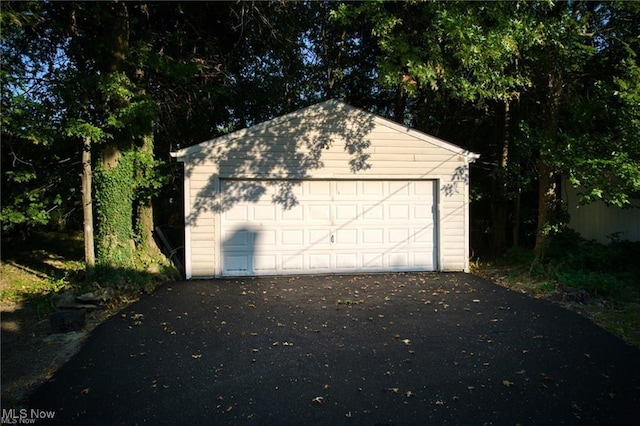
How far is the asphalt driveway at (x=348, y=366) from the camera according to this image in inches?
113

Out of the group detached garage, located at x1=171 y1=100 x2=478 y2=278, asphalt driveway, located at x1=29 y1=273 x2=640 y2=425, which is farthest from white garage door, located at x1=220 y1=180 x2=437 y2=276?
asphalt driveway, located at x1=29 y1=273 x2=640 y2=425

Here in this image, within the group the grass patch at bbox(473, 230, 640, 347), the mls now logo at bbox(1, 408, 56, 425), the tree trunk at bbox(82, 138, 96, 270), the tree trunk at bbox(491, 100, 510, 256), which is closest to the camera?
the mls now logo at bbox(1, 408, 56, 425)

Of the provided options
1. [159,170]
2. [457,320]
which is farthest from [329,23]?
[457,320]

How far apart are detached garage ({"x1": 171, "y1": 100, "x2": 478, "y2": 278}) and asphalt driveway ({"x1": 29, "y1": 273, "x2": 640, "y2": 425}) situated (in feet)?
7.21

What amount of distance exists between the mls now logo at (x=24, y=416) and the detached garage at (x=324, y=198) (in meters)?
5.11

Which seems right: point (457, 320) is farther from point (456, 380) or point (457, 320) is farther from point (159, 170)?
point (159, 170)

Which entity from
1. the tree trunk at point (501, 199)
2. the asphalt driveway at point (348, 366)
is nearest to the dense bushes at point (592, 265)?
the asphalt driveway at point (348, 366)

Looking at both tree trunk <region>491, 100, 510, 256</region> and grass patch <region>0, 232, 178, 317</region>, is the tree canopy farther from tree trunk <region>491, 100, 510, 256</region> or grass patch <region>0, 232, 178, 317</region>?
grass patch <region>0, 232, 178, 317</region>

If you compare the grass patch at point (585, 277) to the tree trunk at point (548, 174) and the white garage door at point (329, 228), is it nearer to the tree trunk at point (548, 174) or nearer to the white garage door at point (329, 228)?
the tree trunk at point (548, 174)

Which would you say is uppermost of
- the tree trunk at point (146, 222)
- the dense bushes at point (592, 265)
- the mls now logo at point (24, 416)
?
the tree trunk at point (146, 222)

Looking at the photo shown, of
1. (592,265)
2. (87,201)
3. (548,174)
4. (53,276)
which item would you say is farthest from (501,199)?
(53,276)

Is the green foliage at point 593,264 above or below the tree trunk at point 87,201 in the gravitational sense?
below

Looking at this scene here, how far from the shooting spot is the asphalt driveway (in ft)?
9.40

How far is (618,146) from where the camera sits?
23.8 ft
